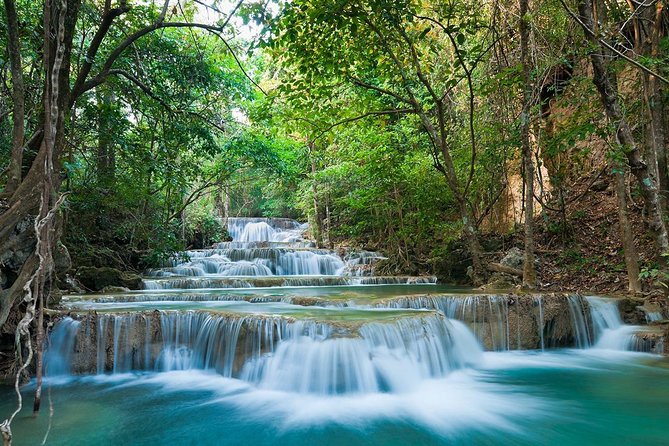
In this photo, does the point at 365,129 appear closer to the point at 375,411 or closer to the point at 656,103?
the point at 656,103

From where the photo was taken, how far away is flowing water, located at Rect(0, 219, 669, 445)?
3.94 metres

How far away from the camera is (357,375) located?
4730 mm

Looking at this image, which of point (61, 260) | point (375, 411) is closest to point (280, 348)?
point (375, 411)

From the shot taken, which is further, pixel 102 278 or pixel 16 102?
pixel 102 278

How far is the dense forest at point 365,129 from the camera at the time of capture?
490 cm

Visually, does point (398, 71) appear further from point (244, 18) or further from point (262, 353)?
point (262, 353)

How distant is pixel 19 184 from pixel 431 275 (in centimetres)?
1010

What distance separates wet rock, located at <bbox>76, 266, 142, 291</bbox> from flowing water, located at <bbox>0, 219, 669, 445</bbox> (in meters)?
2.54

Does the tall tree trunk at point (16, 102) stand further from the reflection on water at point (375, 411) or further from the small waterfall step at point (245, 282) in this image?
the small waterfall step at point (245, 282)

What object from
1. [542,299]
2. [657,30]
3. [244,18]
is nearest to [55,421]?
[244,18]

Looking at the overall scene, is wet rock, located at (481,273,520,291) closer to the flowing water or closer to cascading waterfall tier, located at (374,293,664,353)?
cascading waterfall tier, located at (374,293,664,353)

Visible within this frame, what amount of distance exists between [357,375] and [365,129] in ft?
21.8

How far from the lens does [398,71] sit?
327 inches

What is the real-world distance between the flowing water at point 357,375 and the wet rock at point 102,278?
254 cm
